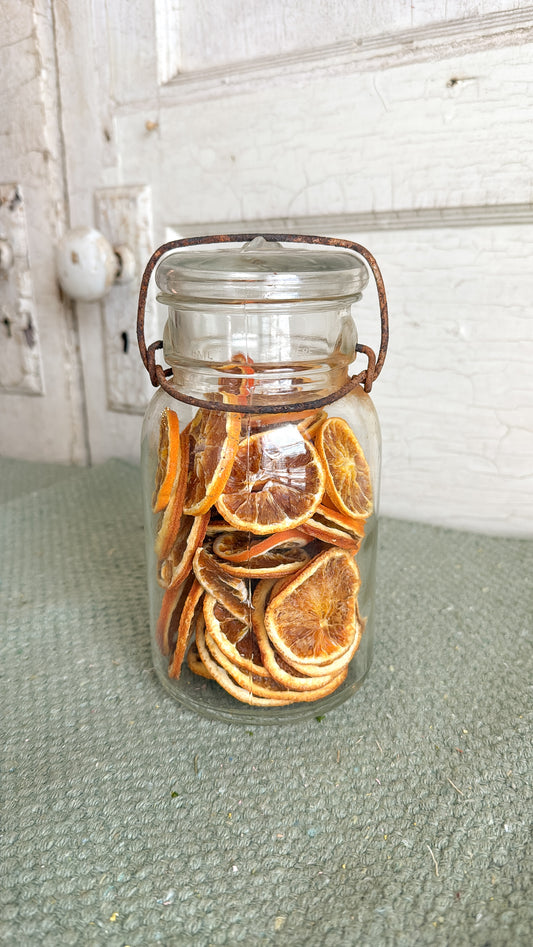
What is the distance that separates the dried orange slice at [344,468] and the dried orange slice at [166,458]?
0.10 m

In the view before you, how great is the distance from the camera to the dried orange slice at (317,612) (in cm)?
45

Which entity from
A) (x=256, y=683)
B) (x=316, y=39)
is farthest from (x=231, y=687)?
(x=316, y=39)

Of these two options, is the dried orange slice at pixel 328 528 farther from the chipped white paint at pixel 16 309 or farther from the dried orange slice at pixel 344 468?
the chipped white paint at pixel 16 309

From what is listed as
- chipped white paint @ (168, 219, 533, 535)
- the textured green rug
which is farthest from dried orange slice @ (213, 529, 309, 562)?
chipped white paint @ (168, 219, 533, 535)

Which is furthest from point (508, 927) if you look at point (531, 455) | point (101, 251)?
point (101, 251)

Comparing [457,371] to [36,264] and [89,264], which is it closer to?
[89,264]

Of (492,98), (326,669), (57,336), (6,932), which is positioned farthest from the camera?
(57,336)

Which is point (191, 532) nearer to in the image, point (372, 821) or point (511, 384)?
point (372, 821)

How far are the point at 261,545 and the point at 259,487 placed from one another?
0.04 meters

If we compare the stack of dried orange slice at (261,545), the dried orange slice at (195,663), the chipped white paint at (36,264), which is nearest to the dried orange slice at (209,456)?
the stack of dried orange slice at (261,545)

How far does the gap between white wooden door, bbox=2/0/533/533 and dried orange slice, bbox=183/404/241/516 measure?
402 mm

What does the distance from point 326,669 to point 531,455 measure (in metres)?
0.43

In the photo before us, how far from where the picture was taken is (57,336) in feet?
3.37

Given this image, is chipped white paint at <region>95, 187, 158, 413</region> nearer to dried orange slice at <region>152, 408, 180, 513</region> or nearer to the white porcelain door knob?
the white porcelain door knob
